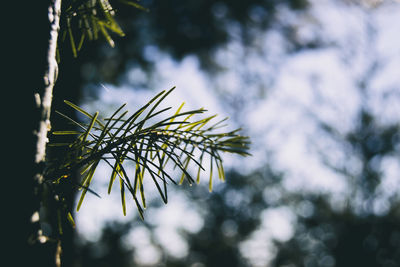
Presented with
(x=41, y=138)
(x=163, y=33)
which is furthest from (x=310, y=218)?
(x=41, y=138)

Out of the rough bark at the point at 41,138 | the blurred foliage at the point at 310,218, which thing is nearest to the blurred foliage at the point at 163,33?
the rough bark at the point at 41,138

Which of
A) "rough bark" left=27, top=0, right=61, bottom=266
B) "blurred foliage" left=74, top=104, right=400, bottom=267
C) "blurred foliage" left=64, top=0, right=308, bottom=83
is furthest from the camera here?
"blurred foliage" left=74, top=104, right=400, bottom=267

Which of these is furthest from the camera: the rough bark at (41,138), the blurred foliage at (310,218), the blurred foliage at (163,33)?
the blurred foliage at (310,218)

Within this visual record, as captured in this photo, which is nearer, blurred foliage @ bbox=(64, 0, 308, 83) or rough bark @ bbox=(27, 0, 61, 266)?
rough bark @ bbox=(27, 0, 61, 266)

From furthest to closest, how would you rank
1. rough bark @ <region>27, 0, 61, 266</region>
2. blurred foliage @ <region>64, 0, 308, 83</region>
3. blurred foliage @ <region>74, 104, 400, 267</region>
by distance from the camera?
blurred foliage @ <region>74, 104, 400, 267</region> < blurred foliage @ <region>64, 0, 308, 83</region> < rough bark @ <region>27, 0, 61, 266</region>

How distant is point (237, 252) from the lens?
21.4 feet

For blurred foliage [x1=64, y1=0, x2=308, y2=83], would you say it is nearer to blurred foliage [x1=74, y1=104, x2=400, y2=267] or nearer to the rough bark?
the rough bark

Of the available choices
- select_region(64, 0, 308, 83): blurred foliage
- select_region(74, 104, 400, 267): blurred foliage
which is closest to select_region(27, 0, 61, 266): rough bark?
select_region(64, 0, 308, 83): blurred foliage

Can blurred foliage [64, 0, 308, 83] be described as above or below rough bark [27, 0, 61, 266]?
above

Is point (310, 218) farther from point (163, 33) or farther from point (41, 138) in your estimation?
point (41, 138)

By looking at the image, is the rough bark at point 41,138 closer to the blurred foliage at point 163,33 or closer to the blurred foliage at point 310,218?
the blurred foliage at point 163,33

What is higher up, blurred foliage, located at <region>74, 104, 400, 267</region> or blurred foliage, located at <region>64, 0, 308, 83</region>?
blurred foliage, located at <region>64, 0, 308, 83</region>

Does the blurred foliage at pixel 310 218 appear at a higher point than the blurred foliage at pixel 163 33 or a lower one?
lower

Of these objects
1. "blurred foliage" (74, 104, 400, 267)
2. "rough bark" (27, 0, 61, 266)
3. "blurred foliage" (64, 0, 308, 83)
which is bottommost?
"rough bark" (27, 0, 61, 266)
